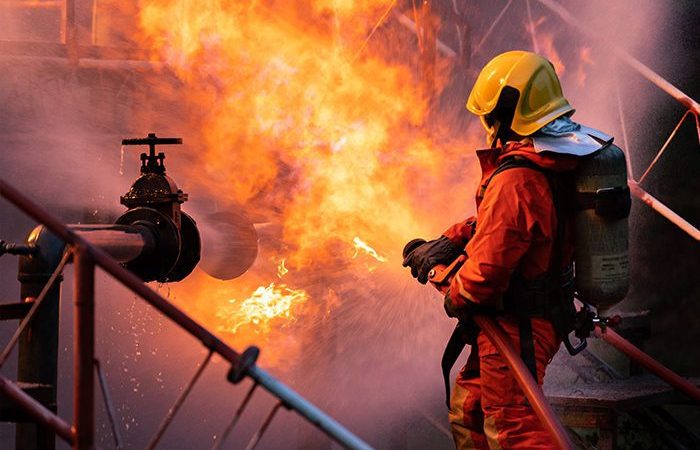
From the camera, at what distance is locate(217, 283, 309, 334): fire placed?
26.4ft

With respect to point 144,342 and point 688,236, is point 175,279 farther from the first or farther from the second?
point 688,236

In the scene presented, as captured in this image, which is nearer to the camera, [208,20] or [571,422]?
[571,422]

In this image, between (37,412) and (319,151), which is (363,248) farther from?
(37,412)

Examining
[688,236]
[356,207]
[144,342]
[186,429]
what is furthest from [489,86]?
[186,429]

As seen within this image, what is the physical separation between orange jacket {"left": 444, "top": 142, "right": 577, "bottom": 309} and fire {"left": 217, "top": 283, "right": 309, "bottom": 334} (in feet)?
13.5

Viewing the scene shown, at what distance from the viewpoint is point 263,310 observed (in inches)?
322

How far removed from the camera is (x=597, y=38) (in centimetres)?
696

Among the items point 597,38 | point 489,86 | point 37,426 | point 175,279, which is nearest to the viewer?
point 37,426

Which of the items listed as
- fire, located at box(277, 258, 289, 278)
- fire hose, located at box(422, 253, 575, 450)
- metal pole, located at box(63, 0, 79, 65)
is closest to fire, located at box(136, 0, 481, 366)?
fire, located at box(277, 258, 289, 278)

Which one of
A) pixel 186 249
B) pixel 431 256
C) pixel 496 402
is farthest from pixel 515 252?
pixel 186 249

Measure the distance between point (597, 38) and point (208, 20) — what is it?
3121mm

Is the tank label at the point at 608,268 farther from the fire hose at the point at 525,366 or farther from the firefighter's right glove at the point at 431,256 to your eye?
the firefighter's right glove at the point at 431,256

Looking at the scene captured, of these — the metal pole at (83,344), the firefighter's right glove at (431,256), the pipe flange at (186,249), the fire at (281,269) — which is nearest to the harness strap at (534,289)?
the firefighter's right glove at (431,256)

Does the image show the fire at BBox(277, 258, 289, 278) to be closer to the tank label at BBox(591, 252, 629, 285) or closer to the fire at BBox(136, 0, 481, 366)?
the fire at BBox(136, 0, 481, 366)
